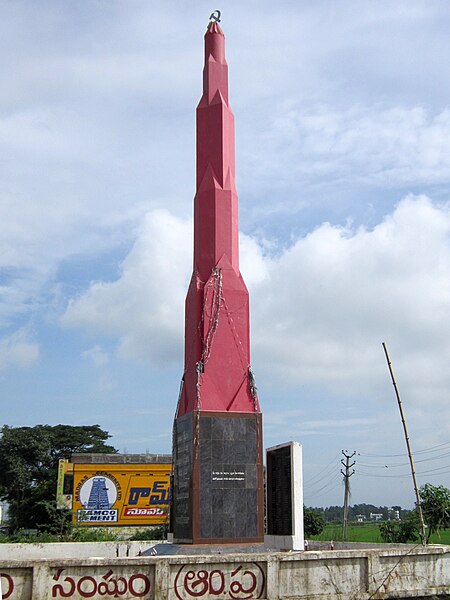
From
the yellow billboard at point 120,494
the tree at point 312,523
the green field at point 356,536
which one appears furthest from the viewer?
the yellow billboard at point 120,494

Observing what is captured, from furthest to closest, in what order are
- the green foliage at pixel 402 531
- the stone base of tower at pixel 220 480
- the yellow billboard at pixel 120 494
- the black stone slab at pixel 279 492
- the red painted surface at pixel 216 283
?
the yellow billboard at pixel 120 494, the green foliage at pixel 402 531, the black stone slab at pixel 279 492, the red painted surface at pixel 216 283, the stone base of tower at pixel 220 480

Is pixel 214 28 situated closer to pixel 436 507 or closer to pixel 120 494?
pixel 436 507

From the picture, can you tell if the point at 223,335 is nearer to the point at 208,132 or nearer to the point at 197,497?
the point at 197,497

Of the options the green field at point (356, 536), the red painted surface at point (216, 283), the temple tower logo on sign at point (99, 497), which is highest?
the red painted surface at point (216, 283)

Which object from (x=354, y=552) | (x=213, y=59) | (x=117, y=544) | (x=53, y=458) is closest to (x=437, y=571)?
(x=354, y=552)

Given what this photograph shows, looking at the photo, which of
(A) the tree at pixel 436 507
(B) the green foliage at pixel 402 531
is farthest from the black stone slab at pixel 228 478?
(B) the green foliage at pixel 402 531

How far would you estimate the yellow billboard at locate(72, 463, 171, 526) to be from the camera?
37000mm

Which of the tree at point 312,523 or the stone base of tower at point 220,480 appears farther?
the tree at point 312,523

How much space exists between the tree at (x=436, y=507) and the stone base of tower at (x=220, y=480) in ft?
26.8

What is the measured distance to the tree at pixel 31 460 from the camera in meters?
45.3

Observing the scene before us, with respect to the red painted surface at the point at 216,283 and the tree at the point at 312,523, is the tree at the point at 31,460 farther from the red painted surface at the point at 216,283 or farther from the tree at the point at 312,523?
the red painted surface at the point at 216,283

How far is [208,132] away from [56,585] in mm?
14167

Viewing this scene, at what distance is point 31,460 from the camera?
167 ft

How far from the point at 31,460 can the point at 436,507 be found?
1399 inches
